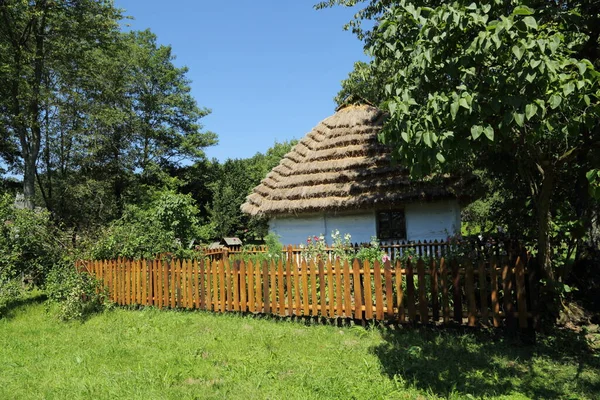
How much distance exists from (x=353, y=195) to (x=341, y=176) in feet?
3.31

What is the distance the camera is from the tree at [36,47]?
16047mm

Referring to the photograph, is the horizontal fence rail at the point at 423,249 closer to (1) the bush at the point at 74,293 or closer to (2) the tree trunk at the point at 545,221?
(2) the tree trunk at the point at 545,221

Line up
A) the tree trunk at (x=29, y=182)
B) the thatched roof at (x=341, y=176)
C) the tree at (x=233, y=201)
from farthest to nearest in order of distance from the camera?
the tree at (x=233, y=201) → the tree trunk at (x=29, y=182) → the thatched roof at (x=341, y=176)

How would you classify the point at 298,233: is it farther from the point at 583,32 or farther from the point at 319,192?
the point at 583,32

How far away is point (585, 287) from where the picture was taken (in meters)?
6.73

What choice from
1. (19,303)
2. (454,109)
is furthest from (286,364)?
(19,303)

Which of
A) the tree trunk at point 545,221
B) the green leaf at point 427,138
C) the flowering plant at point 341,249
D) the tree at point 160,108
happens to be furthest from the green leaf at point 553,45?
the tree at point 160,108

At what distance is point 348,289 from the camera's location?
6.45 metres

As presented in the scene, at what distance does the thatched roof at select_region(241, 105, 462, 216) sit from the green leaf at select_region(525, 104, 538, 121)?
9698mm

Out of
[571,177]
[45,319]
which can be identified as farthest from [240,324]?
[571,177]

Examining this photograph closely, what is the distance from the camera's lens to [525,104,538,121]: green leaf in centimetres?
318

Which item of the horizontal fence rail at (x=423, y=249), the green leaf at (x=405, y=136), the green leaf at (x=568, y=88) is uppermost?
the green leaf at (x=568, y=88)

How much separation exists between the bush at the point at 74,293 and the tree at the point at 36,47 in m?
9.11

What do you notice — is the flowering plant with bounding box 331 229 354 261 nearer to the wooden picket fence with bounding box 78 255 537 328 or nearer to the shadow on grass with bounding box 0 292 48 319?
the wooden picket fence with bounding box 78 255 537 328
